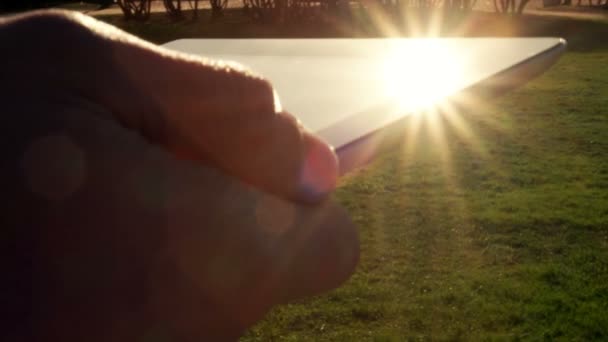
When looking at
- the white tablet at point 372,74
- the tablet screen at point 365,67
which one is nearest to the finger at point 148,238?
the white tablet at point 372,74

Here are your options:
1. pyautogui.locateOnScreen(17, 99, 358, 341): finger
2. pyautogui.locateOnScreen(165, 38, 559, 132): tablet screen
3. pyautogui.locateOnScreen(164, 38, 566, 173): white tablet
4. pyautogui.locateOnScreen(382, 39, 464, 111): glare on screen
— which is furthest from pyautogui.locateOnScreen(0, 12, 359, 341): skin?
pyautogui.locateOnScreen(382, 39, 464, 111): glare on screen

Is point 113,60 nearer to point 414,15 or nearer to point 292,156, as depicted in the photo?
point 292,156

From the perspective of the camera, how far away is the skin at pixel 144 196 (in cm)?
61

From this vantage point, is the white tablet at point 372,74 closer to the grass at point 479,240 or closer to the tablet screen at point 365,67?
the tablet screen at point 365,67

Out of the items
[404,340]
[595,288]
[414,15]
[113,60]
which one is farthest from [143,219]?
[414,15]

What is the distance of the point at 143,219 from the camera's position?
0.64 meters

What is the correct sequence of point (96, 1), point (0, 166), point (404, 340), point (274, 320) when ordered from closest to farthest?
point (0, 166) < point (404, 340) < point (274, 320) < point (96, 1)

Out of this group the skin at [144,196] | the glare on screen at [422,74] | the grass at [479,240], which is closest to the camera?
the skin at [144,196]

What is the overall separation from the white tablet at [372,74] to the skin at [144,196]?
0.29m

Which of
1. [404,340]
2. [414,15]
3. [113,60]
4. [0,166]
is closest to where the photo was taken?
[0,166]

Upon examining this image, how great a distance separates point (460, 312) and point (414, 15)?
15343mm

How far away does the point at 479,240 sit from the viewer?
16.2ft

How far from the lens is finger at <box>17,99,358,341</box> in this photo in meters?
0.62

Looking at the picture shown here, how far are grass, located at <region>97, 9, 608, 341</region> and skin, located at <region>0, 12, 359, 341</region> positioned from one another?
0.58 meters
